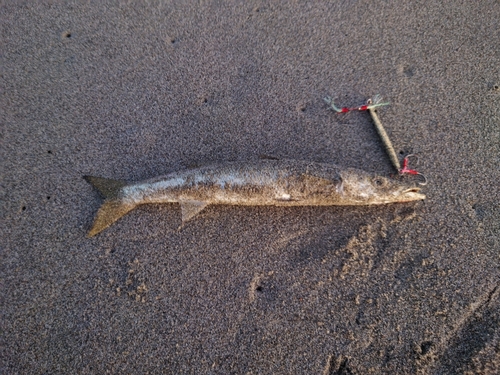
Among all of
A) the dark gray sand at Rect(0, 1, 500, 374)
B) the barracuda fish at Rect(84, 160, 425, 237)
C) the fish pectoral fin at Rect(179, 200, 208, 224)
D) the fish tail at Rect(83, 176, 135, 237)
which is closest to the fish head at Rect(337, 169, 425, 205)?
the barracuda fish at Rect(84, 160, 425, 237)

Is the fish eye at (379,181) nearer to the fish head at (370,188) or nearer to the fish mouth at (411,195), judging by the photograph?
the fish head at (370,188)

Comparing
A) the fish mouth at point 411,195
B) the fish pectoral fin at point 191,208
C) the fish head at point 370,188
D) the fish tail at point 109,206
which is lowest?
the fish mouth at point 411,195

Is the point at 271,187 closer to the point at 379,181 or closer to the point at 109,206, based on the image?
the point at 379,181

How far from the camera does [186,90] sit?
3.52 metres

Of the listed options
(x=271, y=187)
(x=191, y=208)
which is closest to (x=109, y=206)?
(x=191, y=208)

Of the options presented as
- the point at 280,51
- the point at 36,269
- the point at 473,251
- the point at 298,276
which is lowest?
the point at 473,251

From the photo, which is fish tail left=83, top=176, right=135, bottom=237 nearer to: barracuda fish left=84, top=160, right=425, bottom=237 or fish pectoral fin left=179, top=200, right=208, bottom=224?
barracuda fish left=84, top=160, right=425, bottom=237

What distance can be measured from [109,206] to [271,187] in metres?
1.61

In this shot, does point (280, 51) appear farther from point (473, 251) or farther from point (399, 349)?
point (399, 349)

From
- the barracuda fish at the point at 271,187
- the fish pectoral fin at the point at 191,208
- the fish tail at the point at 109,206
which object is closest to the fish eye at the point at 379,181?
Result: the barracuda fish at the point at 271,187

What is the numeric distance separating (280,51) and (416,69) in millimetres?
1591

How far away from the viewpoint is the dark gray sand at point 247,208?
8.32 feet

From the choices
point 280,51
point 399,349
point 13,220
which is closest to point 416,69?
point 280,51

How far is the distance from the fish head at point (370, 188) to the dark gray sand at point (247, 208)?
0.61ft
